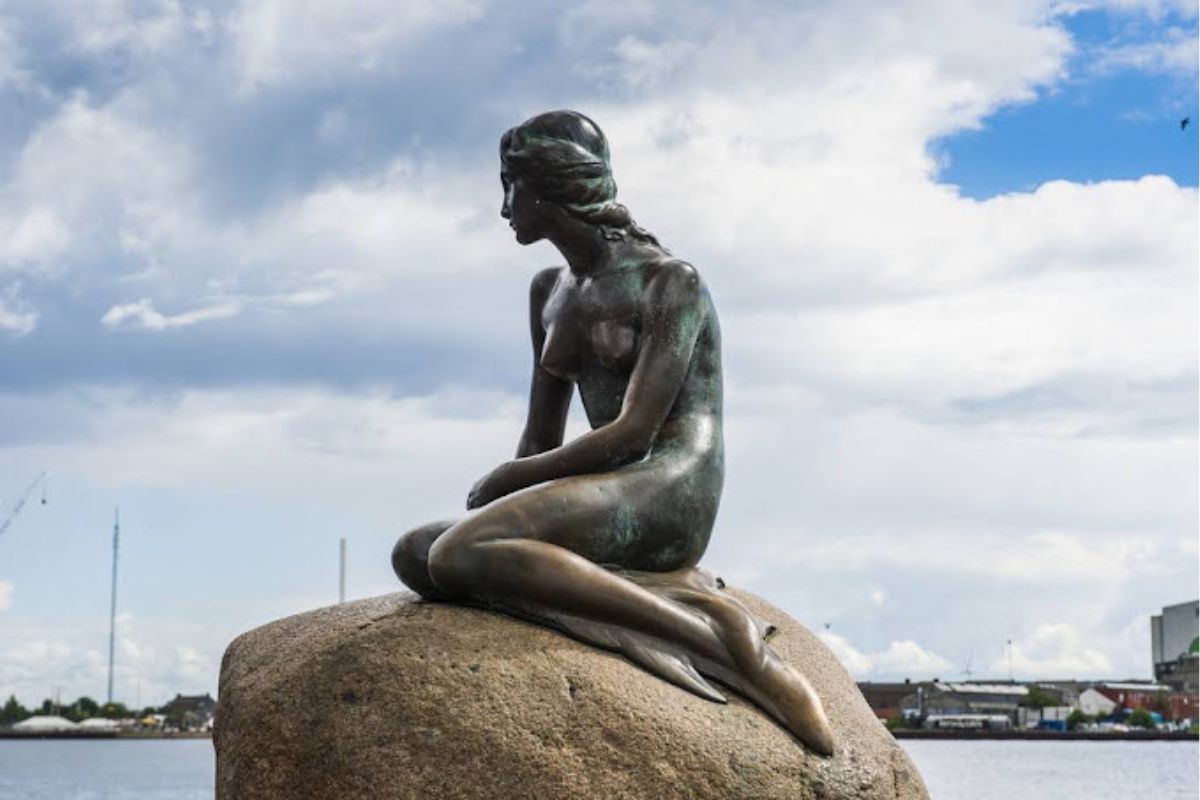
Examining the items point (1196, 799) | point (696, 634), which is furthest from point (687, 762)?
point (1196, 799)

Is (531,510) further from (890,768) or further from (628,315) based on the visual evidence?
(890,768)

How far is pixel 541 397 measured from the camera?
1052 centimetres

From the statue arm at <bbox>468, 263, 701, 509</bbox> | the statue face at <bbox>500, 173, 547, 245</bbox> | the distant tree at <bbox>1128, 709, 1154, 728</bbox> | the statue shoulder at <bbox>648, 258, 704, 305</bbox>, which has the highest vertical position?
the distant tree at <bbox>1128, 709, 1154, 728</bbox>

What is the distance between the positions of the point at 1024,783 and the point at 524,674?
33.5 meters

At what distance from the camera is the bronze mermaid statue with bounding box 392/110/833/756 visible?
9031mm

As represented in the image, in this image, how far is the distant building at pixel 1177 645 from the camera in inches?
3905

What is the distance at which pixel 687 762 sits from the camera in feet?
28.4

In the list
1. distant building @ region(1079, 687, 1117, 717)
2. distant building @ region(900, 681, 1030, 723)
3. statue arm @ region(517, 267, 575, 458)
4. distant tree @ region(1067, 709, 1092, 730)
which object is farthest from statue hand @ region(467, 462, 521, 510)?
distant building @ region(1079, 687, 1117, 717)

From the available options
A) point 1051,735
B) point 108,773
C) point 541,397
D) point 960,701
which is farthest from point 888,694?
point 541,397

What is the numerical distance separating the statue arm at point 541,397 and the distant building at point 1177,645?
Result: 9287 centimetres

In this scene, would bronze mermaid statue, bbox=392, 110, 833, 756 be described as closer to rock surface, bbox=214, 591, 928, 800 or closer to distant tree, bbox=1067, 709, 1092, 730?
rock surface, bbox=214, 591, 928, 800

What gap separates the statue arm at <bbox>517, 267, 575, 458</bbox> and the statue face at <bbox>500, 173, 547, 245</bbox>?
0.46 m

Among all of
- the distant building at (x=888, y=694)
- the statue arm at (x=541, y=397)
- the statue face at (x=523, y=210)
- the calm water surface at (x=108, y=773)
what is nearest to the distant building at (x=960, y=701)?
the distant building at (x=888, y=694)

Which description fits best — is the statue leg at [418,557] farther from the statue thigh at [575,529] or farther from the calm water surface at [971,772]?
the calm water surface at [971,772]
